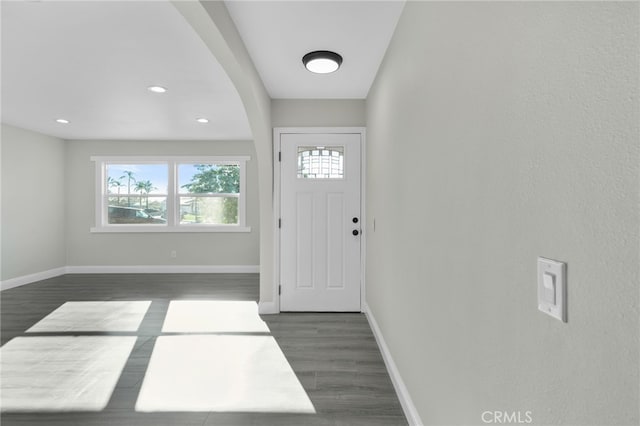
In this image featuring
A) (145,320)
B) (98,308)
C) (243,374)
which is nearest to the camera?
(243,374)

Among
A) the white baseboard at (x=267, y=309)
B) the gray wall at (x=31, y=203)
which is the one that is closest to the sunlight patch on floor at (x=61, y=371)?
the white baseboard at (x=267, y=309)

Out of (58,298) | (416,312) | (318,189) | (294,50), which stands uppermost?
(294,50)

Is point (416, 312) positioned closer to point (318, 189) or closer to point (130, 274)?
point (318, 189)

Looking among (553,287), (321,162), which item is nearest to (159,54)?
(321,162)

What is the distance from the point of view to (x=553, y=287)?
673 millimetres

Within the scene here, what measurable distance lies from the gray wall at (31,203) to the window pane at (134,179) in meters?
0.82

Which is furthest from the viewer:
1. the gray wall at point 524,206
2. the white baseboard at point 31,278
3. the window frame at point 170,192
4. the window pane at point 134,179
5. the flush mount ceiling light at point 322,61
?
the window pane at point 134,179

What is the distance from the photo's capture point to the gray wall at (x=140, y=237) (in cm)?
587

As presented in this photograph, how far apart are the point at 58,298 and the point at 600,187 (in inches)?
223

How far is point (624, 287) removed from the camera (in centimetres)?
52

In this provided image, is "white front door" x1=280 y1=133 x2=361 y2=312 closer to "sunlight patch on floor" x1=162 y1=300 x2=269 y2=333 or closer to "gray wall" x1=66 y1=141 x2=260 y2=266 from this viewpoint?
"sunlight patch on floor" x1=162 y1=300 x2=269 y2=333

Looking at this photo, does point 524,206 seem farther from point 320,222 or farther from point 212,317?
point 212,317

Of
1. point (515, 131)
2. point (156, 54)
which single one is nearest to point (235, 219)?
point (156, 54)

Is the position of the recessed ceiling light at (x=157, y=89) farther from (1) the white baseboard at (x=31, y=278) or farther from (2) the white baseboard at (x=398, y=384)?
(1) the white baseboard at (x=31, y=278)
